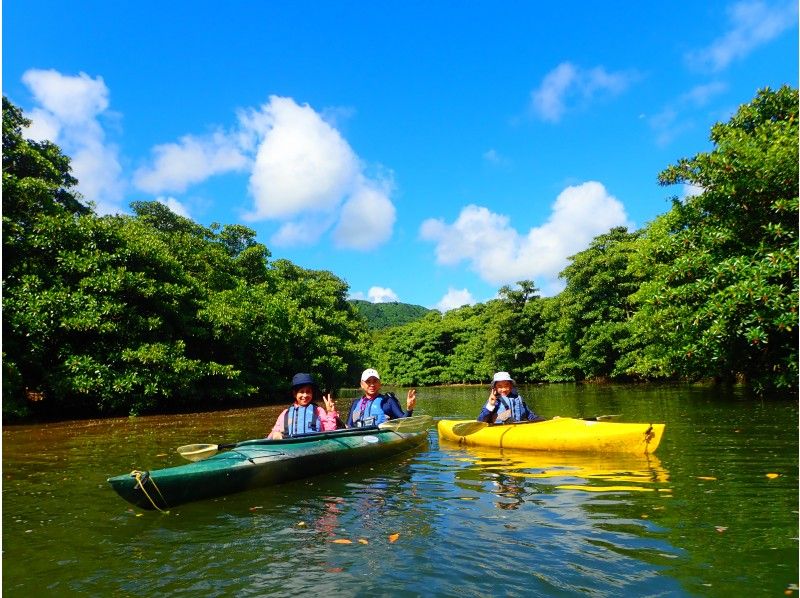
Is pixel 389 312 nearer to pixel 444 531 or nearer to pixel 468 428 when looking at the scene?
pixel 468 428

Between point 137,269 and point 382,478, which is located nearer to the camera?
point 382,478

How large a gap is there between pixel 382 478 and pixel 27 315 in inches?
521

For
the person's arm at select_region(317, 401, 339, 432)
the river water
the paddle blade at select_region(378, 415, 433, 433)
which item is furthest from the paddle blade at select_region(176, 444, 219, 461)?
the paddle blade at select_region(378, 415, 433, 433)

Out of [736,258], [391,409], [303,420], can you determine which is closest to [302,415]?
[303,420]

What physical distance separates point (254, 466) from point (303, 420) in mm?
1908

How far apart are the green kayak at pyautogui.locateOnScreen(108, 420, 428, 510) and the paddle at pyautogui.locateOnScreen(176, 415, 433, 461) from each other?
2 centimetres

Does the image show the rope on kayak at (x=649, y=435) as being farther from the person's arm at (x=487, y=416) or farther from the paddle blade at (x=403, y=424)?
the paddle blade at (x=403, y=424)

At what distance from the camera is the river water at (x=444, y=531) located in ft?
11.5

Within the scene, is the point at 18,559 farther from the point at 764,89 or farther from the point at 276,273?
the point at 276,273

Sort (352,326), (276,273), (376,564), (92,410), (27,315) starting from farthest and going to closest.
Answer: (352,326) → (276,273) → (92,410) → (27,315) → (376,564)

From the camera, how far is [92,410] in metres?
18.5

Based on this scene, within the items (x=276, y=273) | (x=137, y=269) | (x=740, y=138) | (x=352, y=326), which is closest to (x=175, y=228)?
(x=276, y=273)

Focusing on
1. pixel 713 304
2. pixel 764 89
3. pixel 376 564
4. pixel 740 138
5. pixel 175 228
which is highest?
pixel 175 228

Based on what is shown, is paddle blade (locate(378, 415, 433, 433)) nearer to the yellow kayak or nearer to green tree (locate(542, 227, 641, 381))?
the yellow kayak
